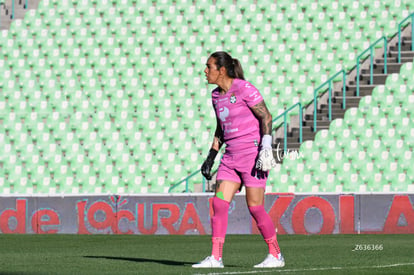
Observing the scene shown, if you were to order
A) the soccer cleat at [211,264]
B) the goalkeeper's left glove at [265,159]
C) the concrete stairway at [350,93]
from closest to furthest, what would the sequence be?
the goalkeeper's left glove at [265,159] < the soccer cleat at [211,264] < the concrete stairway at [350,93]

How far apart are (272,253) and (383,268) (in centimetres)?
86

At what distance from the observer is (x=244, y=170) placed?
23.2 ft

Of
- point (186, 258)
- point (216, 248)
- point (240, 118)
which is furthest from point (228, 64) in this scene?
point (186, 258)

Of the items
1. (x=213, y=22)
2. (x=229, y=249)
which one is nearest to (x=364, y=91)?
(x=213, y=22)

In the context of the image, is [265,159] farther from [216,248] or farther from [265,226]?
[216,248]

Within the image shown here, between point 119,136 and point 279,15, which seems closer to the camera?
point 119,136

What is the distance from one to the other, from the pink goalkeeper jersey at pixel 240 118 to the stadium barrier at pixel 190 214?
8.17m

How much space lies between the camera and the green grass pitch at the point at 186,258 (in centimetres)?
687

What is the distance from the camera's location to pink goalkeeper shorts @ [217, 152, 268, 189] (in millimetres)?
7055

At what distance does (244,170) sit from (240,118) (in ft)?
1.35

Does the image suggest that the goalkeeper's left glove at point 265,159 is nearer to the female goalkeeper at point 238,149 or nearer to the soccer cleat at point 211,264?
the female goalkeeper at point 238,149

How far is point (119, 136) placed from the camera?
19297mm

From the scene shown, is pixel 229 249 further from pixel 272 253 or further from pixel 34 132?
pixel 34 132

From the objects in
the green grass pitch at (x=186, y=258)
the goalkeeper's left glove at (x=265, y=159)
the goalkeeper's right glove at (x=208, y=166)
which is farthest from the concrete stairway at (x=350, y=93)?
the goalkeeper's left glove at (x=265, y=159)
